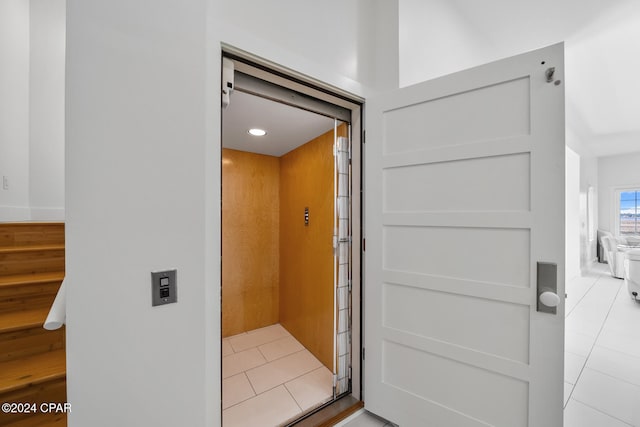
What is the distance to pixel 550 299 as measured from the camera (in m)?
1.07

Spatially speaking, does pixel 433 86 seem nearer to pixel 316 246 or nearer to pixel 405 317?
pixel 405 317

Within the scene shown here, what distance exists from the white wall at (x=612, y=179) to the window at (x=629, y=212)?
19cm

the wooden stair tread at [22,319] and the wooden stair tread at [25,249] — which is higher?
the wooden stair tread at [25,249]

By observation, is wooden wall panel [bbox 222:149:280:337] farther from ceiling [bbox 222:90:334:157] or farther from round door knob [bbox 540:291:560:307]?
round door knob [bbox 540:291:560:307]

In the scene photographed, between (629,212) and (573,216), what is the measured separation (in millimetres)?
4254

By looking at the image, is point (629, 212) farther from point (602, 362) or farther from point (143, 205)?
point (143, 205)

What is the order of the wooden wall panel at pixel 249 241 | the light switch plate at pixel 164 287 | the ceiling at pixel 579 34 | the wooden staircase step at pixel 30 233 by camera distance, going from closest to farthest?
the light switch plate at pixel 164 287, the wooden staircase step at pixel 30 233, the ceiling at pixel 579 34, the wooden wall panel at pixel 249 241

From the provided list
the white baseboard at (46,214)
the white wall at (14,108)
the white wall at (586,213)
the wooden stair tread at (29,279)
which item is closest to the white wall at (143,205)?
the wooden stair tread at (29,279)

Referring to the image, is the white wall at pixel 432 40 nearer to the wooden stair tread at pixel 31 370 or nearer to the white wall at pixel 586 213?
the wooden stair tread at pixel 31 370

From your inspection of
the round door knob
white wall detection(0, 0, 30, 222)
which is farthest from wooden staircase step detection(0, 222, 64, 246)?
the round door knob

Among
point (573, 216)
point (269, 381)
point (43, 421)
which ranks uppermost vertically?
point (573, 216)

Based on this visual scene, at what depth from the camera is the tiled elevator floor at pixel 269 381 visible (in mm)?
1717

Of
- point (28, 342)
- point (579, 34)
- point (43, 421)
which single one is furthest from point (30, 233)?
point (579, 34)

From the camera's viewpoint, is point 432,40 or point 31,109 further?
point 31,109
